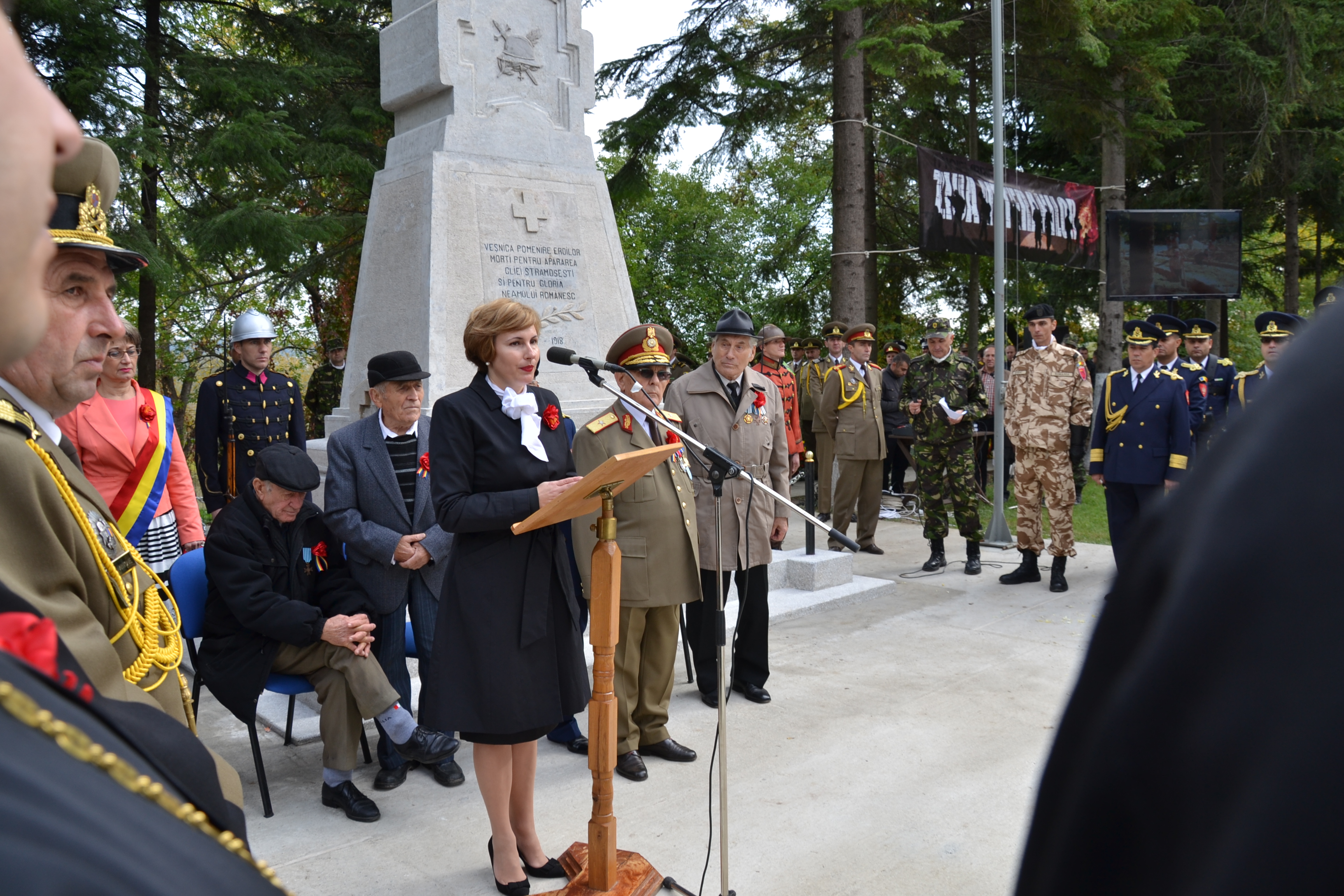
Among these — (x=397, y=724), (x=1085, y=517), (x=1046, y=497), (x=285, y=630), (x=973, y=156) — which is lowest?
(x=1085, y=517)

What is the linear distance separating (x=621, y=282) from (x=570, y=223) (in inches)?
24.5

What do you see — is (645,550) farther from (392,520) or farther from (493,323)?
(493,323)

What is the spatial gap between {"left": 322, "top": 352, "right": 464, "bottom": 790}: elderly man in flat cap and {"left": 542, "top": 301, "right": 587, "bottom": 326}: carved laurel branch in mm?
2380

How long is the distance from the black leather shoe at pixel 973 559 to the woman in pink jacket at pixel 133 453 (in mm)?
6014

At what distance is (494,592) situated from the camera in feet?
10.7

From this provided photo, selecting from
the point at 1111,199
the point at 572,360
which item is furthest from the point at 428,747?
the point at 1111,199

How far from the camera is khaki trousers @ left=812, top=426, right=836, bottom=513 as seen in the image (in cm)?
1073

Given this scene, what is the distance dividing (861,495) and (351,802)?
6.56m

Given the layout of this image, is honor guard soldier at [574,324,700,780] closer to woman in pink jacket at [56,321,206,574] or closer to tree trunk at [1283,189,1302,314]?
woman in pink jacket at [56,321,206,574]

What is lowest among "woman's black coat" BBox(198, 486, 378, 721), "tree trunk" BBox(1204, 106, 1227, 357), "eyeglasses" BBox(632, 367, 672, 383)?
"woman's black coat" BBox(198, 486, 378, 721)

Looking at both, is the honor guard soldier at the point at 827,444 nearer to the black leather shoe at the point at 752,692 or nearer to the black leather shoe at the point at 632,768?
A: the black leather shoe at the point at 752,692

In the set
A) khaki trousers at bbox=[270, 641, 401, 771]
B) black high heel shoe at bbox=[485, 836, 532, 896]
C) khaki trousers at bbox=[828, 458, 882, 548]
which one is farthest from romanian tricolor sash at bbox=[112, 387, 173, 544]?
khaki trousers at bbox=[828, 458, 882, 548]

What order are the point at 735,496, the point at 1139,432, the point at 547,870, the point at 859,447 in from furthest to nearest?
the point at 859,447
the point at 1139,432
the point at 735,496
the point at 547,870

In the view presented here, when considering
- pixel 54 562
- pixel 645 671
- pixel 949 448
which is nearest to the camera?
pixel 54 562
